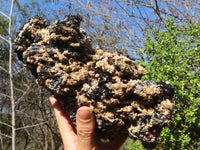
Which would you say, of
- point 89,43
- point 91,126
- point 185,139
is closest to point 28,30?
point 89,43

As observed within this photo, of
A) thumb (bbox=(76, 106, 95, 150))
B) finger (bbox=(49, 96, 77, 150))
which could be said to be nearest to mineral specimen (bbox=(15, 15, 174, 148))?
thumb (bbox=(76, 106, 95, 150))

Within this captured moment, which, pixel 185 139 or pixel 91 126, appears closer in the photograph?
pixel 91 126

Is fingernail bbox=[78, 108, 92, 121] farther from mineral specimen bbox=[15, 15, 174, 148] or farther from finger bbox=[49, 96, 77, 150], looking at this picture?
finger bbox=[49, 96, 77, 150]

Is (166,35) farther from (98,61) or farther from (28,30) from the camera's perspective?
(28,30)

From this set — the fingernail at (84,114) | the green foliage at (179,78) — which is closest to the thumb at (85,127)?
the fingernail at (84,114)

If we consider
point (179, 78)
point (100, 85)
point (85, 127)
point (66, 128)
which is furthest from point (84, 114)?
point (179, 78)

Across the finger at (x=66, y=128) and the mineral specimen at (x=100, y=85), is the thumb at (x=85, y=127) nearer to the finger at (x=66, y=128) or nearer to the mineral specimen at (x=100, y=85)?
the mineral specimen at (x=100, y=85)

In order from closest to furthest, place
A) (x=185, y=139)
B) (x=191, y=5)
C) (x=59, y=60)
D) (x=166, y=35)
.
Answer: (x=59, y=60)
(x=185, y=139)
(x=166, y=35)
(x=191, y=5)
